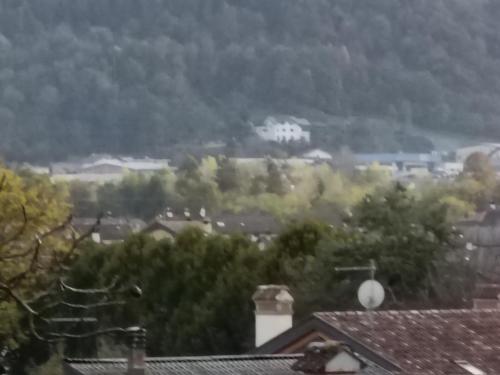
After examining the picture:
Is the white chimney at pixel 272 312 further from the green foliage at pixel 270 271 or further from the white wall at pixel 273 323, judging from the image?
the green foliage at pixel 270 271

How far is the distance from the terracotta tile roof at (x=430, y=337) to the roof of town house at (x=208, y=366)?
4.65 ft

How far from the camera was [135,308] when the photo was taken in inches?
2082

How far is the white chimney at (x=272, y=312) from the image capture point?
2711cm

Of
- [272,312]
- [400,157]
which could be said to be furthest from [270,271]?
[400,157]

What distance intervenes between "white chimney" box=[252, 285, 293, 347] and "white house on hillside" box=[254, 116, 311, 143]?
125855mm

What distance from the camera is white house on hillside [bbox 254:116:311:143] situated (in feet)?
512

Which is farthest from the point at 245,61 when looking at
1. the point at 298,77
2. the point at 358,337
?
the point at 358,337

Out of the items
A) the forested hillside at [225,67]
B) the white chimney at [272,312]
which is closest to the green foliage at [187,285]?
the white chimney at [272,312]

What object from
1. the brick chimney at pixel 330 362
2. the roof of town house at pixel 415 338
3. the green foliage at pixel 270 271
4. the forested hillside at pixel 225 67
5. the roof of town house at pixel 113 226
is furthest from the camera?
the forested hillside at pixel 225 67

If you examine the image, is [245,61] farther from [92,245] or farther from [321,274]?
[321,274]

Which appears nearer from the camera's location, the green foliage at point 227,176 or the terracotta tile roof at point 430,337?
the terracotta tile roof at point 430,337

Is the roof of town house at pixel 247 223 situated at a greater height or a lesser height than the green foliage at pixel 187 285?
greater

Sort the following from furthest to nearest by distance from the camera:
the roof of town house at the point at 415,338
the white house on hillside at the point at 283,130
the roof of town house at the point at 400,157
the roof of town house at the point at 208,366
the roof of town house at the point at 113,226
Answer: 1. the white house on hillside at the point at 283,130
2. the roof of town house at the point at 400,157
3. the roof of town house at the point at 113,226
4. the roof of town house at the point at 415,338
5. the roof of town house at the point at 208,366

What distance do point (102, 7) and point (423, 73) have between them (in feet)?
117
